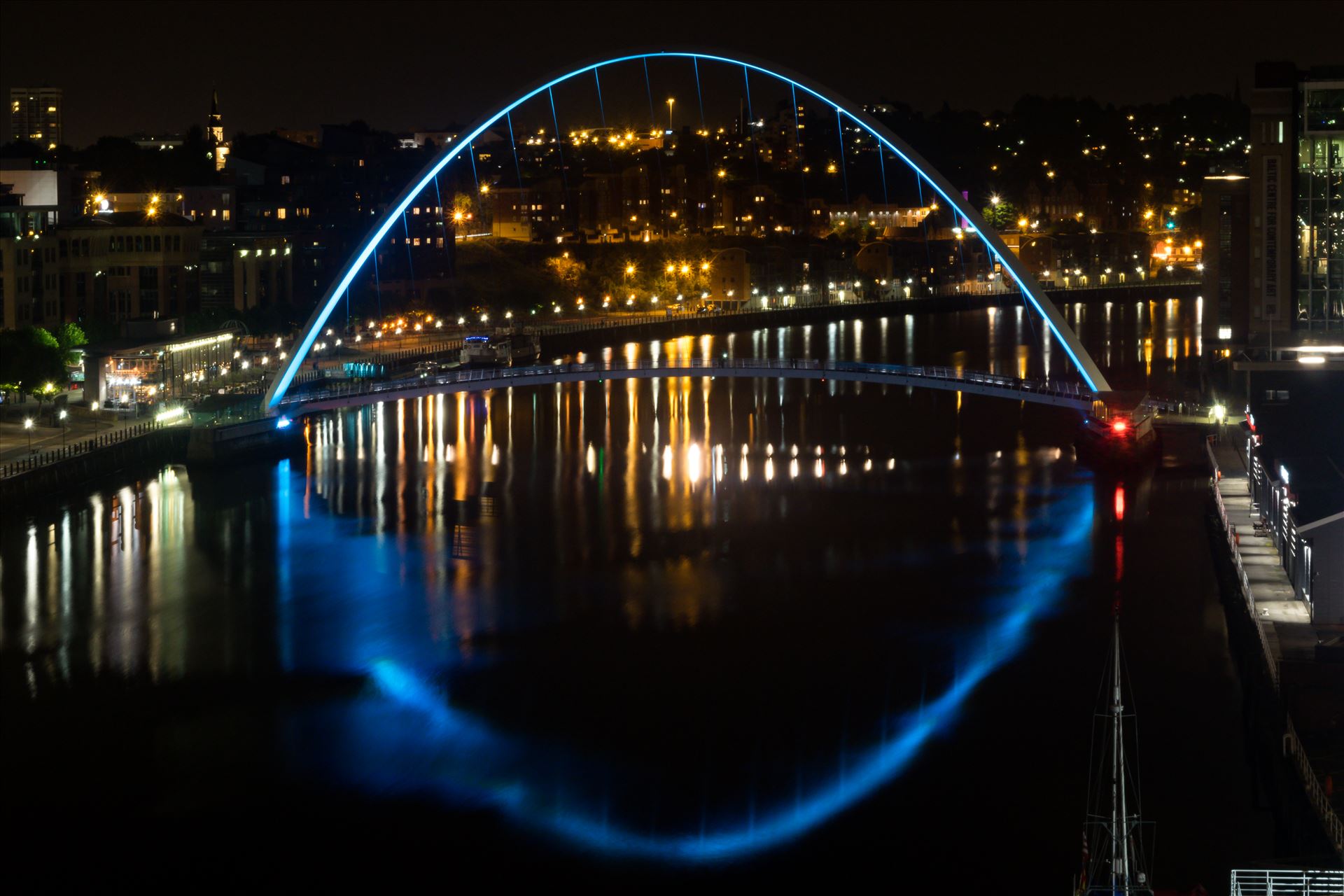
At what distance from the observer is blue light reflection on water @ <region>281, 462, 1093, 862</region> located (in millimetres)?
11367

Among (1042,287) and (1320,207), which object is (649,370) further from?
(1042,287)

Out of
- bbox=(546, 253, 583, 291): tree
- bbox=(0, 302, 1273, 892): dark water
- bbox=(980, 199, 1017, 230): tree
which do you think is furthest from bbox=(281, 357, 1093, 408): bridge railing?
bbox=(980, 199, 1017, 230): tree

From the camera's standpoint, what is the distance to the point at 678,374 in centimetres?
2614

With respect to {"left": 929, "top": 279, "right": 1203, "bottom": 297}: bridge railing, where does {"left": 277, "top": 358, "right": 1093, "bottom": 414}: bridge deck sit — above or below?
below

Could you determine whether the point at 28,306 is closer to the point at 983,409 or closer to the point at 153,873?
the point at 983,409

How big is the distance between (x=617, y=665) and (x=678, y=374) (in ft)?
39.4

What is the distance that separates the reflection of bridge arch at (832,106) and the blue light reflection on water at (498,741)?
8396 mm

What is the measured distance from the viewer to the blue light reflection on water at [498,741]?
11.4 meters

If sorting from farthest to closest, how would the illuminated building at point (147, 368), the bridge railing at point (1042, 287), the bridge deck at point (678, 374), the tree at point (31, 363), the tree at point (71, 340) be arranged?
the bridge railing at point (1042, 287) < the tree at point (71, 340) < the illuminated building at point (147, 368) < the bridge deck at point (678, 374) < the tree at point (31, 363)

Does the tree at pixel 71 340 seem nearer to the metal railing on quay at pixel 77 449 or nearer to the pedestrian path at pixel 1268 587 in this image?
the metal railing on quay at pixel 77 449

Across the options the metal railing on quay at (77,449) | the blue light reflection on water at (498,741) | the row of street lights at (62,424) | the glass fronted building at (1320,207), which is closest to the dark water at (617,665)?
the blue light reflection on water at (498,741)

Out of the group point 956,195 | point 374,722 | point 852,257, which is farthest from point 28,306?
point 852,257

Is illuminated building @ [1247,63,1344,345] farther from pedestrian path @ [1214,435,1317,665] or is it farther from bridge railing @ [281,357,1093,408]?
pedestrian path @ [1214,435,1317,665]

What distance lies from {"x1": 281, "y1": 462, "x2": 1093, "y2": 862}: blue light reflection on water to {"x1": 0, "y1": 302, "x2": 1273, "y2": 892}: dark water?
37mm
